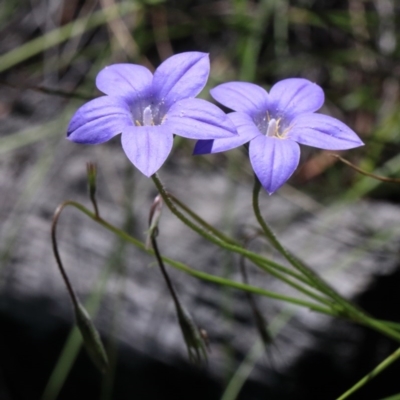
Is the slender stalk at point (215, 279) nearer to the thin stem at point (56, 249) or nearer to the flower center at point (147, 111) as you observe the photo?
the thin stem at point (56, 249)

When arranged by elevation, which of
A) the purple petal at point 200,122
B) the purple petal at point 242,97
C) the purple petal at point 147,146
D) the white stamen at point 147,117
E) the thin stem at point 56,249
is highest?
the purple petal at point 242,97

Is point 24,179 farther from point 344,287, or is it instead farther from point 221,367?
point 344,287

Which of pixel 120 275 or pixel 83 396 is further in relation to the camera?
pixel 83 396

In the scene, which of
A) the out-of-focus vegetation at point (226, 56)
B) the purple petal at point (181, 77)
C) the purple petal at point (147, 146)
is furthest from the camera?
the out-of-focus vegetation at point (226, 56)

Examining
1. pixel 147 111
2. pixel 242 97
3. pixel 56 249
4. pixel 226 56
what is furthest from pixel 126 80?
pixel 226 56

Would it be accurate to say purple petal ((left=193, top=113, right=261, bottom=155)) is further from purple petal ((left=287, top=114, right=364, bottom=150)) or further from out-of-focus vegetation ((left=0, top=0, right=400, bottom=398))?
out-of-focus vegetation ((left=0, top=0, right=400, bottom=398))

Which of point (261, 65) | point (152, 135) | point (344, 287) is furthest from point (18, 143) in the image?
point (152, 135)

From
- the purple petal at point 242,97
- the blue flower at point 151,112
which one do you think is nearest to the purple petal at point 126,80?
the blue flower at point 151,112
